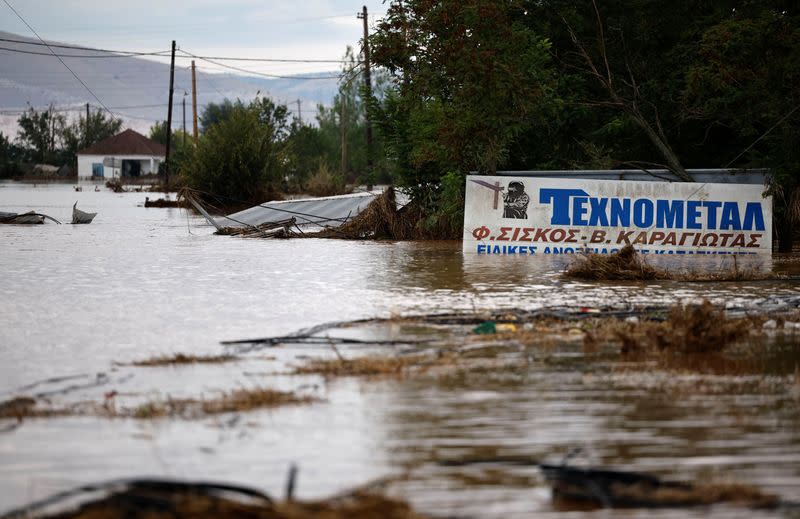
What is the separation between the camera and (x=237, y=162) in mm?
47625

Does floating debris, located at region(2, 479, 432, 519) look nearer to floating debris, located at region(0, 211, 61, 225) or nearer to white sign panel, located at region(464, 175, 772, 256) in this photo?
white sign panel, located at region(464, 175, 772, 256)

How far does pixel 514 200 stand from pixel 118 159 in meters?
130

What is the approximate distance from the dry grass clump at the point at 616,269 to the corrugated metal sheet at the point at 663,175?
673cm

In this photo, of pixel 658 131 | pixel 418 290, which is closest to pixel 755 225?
pixel 658 131

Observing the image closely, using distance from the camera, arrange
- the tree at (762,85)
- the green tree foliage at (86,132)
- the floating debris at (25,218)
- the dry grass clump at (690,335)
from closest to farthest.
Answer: the dry grass clump at (690,335) → the tree at (762,85) → the floating debris at (25,218) → the green tree foliage at (86,132)

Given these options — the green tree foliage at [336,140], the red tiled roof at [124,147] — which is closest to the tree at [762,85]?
the green tree foliage at [336,140]

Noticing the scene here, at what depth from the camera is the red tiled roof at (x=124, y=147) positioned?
479 feet

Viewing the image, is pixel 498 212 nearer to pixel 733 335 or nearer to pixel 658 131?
pixel 658 131

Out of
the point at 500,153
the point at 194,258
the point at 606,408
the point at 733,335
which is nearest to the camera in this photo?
the point at 606,408

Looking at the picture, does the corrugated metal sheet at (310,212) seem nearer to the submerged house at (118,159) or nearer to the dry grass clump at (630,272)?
the dry grass clump at (630,272)

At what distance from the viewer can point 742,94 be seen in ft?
72.2

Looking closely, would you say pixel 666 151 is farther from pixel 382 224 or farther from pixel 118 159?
pixel 118 159

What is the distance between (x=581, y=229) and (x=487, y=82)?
384 cm

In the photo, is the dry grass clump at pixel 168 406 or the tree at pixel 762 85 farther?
the tree at pixel 762 85
